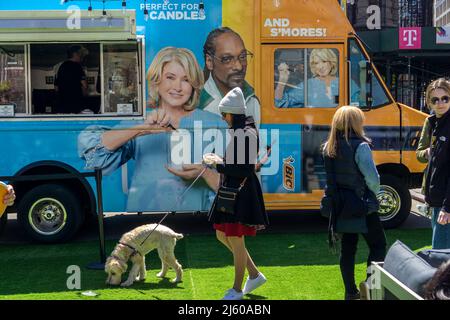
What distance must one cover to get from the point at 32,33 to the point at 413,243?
5.69 meters

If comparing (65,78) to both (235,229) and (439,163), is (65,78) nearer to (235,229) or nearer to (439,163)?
(235,229)

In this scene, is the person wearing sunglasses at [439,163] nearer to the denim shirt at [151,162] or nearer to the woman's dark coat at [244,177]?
the woman's dark coat at [244,177]

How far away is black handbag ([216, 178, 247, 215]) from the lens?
5.41 m

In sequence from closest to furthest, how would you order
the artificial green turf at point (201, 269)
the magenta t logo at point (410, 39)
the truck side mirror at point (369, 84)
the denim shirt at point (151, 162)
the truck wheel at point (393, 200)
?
the artificial green turf at point (201, 269)
the denim shirt at point (151, 162)
the truck side mirror at point (369, 84)
the truck wheel at point (393, 200)
the magenta t logo at point (410, 39)

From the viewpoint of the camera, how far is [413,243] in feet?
26.3

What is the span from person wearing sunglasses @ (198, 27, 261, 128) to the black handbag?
2.97m

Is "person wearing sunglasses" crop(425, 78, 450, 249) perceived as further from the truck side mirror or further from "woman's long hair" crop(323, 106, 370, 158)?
the truck side mirror

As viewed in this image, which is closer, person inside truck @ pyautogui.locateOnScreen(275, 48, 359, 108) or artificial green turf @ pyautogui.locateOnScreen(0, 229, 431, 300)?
artificial green turf @ pyautogui.locateOnScreen(0, 229, 431, 300)

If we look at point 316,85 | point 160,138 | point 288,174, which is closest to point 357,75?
point 316,85

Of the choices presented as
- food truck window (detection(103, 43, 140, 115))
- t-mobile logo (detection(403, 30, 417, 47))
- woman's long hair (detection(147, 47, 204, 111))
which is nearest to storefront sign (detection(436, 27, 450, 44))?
t-mobile logo (detection(403, 30, 417, 47))

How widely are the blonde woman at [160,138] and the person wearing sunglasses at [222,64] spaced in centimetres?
13

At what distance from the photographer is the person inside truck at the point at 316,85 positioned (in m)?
8.41

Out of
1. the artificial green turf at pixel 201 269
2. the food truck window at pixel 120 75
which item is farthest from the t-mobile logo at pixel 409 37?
the food truck window at pixel 120 75
